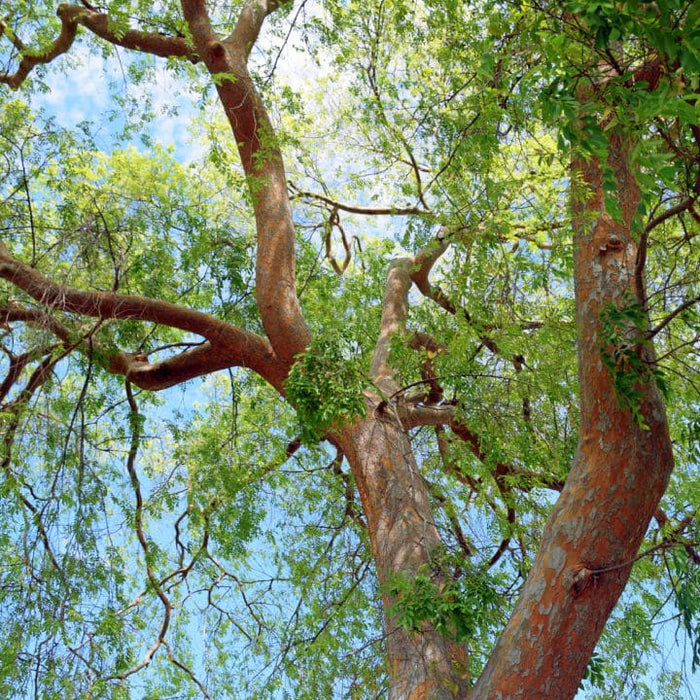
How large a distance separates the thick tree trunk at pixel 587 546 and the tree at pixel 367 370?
0.04 feet

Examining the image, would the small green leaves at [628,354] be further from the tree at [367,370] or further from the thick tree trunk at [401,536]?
the thick tree trunk at [401,536]

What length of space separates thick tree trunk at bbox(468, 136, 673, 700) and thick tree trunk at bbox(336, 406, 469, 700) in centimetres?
40

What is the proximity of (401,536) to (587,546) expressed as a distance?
1263 millimetres

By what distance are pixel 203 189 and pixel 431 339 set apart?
134 inches

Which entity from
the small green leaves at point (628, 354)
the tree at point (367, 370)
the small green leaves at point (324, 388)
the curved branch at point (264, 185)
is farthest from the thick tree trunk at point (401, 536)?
the small green leaves at point (628, 354)

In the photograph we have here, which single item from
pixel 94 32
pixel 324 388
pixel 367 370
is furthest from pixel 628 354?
pixel 94 32

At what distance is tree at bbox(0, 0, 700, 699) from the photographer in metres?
3.32

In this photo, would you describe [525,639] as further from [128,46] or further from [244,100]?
[128,46]

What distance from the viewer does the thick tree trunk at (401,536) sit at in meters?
3.76

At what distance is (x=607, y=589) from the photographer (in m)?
3.35

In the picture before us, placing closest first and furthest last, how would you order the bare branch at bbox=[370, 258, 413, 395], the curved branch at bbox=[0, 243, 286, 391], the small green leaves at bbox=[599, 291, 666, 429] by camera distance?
the small green leaves at bbox=[599, 291, 666, 429]
the curved branch at bbox=[0, 243, 286, 391]
the bare branch at bbox=[370, 258, 413, 395]

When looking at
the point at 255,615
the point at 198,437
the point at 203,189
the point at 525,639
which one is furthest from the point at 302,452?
the point at 525,639

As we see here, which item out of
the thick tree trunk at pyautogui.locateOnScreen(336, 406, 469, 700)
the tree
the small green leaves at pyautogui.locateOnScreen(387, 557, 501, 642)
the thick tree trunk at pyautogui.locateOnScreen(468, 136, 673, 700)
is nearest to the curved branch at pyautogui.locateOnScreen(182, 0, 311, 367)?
the tree

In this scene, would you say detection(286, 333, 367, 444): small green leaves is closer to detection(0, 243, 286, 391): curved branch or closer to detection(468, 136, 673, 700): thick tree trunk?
detection(0, 243, 286, 391): curved branch
